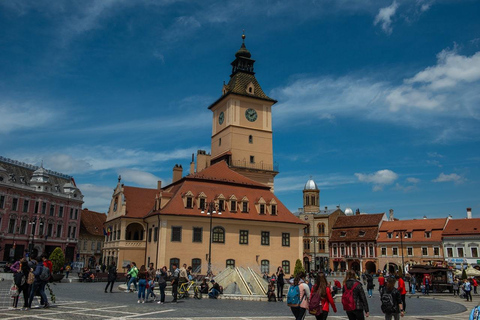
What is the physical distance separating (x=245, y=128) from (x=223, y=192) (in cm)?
1765

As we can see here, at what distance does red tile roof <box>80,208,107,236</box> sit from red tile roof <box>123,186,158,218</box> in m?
35.8

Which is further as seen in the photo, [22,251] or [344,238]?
[344,238]

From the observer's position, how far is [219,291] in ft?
80.6

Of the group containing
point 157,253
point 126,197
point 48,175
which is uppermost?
point 48,175

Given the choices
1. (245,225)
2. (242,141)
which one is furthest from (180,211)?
(242,141)

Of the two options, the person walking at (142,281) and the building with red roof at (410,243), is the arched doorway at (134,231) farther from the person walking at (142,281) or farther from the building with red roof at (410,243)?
the building with red roof at (410,243)

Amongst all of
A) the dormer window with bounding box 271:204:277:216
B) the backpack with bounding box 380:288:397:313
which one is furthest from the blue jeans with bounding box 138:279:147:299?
the dormer window with bounding box 271:204:277:216

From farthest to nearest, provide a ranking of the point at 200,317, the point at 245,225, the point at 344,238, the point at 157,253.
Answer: the point at 344,238 < the point at 245,225 < the point at 157,253 < the point at 200,317

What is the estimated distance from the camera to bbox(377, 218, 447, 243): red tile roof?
227 ft

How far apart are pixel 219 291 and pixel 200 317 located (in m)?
9.62

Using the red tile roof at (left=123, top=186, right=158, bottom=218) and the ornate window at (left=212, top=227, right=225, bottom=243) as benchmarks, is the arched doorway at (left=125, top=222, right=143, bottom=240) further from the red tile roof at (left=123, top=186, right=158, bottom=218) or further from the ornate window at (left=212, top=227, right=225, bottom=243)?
the ornate window at (left=212, top=227, right=225, bottom=243)

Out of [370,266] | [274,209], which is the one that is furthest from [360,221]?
[274,209]

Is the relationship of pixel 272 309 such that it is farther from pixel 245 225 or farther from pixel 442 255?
pixel 442 255

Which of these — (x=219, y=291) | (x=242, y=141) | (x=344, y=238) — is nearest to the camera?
(x=219, y=291)
